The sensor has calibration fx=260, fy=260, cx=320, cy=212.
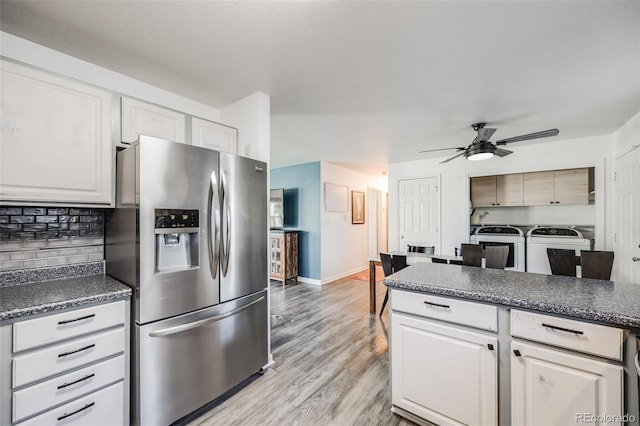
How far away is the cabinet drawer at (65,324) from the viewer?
3.94 ft

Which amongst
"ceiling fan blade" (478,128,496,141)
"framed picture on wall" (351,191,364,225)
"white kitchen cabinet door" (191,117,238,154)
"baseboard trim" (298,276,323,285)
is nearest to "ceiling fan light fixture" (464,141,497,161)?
"ceiling fan blade" (478,128,496,141)

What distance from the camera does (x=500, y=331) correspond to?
1.35 metres

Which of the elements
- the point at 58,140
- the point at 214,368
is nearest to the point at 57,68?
the point at 58,140

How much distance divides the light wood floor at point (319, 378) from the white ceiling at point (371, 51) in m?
2.44

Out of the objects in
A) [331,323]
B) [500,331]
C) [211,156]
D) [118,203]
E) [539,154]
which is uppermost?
[539,154]

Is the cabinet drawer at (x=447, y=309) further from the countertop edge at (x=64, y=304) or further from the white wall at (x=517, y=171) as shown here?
the white wall at (x=517, y=171)

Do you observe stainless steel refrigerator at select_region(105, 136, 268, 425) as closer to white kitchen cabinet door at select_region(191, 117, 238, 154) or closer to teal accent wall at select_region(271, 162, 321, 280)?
white kitchen cabinet door at select_region(191, 117, 238, 154)

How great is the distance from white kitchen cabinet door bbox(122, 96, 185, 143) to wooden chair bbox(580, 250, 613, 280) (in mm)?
3431

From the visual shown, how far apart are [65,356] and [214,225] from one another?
969 millimetres

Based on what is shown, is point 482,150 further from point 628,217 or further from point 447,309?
point 447,309

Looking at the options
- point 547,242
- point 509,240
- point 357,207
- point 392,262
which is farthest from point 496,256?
point 357,207

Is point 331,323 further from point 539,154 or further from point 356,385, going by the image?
point 539,154

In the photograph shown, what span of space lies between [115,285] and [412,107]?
2.94 meters

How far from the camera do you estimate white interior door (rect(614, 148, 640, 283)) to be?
2.82 metres
